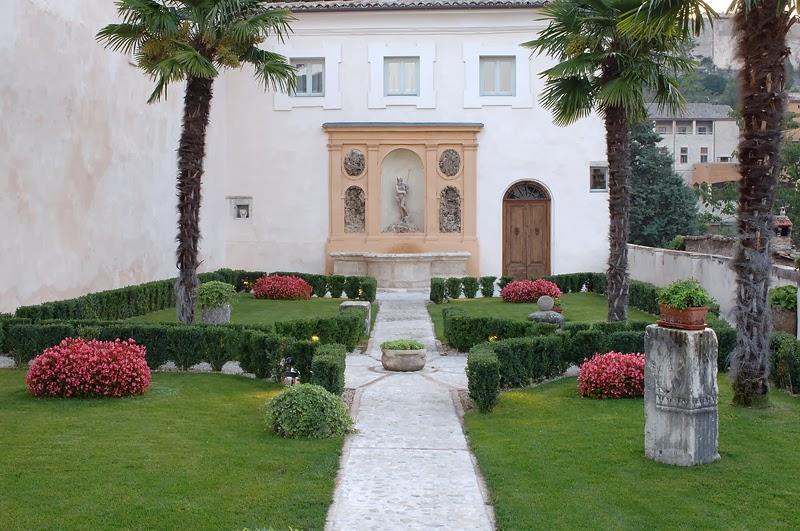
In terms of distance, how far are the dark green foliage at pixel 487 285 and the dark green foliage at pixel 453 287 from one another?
0.83m

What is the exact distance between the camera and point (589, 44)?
47.6ft

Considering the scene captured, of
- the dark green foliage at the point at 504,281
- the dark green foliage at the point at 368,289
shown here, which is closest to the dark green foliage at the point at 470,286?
the dark green foliage at the point at 504,281

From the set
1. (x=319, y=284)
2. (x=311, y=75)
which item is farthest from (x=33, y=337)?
(x=311, y=75)

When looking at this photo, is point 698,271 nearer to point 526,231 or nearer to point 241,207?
point 526,231

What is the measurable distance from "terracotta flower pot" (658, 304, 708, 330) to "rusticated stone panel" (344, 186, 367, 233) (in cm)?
2044

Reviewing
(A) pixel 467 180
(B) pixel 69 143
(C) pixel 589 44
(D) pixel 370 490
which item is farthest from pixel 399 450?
(A) pixel 467 180

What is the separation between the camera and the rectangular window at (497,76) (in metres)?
27.9

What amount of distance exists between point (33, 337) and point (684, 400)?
8896 mm

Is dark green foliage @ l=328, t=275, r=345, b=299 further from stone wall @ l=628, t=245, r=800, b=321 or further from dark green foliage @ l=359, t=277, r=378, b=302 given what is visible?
stone wall @ l=628, t=245, r=800, b=321

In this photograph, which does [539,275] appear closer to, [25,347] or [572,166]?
[572,166]

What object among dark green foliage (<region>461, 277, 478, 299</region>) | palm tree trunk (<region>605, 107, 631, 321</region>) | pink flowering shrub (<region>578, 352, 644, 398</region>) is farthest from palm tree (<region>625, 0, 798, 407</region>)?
dark green foliage (<region>461, 277, 478, 299</region>)

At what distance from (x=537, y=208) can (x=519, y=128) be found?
2.51 meters

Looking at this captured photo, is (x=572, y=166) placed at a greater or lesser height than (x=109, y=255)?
greater

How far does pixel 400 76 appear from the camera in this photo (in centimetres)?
2805
